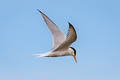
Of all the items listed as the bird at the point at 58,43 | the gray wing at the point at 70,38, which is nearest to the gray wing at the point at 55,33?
the bird at the point at 58,43

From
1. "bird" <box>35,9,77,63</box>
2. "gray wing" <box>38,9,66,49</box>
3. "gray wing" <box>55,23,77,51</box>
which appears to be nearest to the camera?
"gray wing" <box>55,23,77,51</box>

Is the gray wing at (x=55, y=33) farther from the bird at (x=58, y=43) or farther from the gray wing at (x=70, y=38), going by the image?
the gray wing at (x=70, y=38)

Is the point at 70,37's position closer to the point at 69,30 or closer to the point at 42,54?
the point at 69,30

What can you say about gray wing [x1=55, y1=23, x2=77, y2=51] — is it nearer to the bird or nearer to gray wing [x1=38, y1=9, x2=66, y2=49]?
the bird

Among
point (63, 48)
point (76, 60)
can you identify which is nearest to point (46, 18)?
point (63, 48)

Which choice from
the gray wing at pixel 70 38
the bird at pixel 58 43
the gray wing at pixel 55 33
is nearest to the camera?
the gray wing at pixel 70 38

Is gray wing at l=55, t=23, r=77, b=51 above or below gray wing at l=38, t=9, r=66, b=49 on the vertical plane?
below

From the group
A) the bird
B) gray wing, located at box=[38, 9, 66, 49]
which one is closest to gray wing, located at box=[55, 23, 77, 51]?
the bird

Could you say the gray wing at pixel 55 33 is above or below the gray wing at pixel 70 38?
above

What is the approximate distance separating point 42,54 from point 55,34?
1196mm

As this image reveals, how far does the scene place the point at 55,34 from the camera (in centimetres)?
1261

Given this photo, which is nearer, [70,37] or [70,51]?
[70,37]

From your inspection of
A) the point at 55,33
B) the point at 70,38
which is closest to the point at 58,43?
the point at 55,33

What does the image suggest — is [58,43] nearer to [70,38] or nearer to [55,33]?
[55,33]
